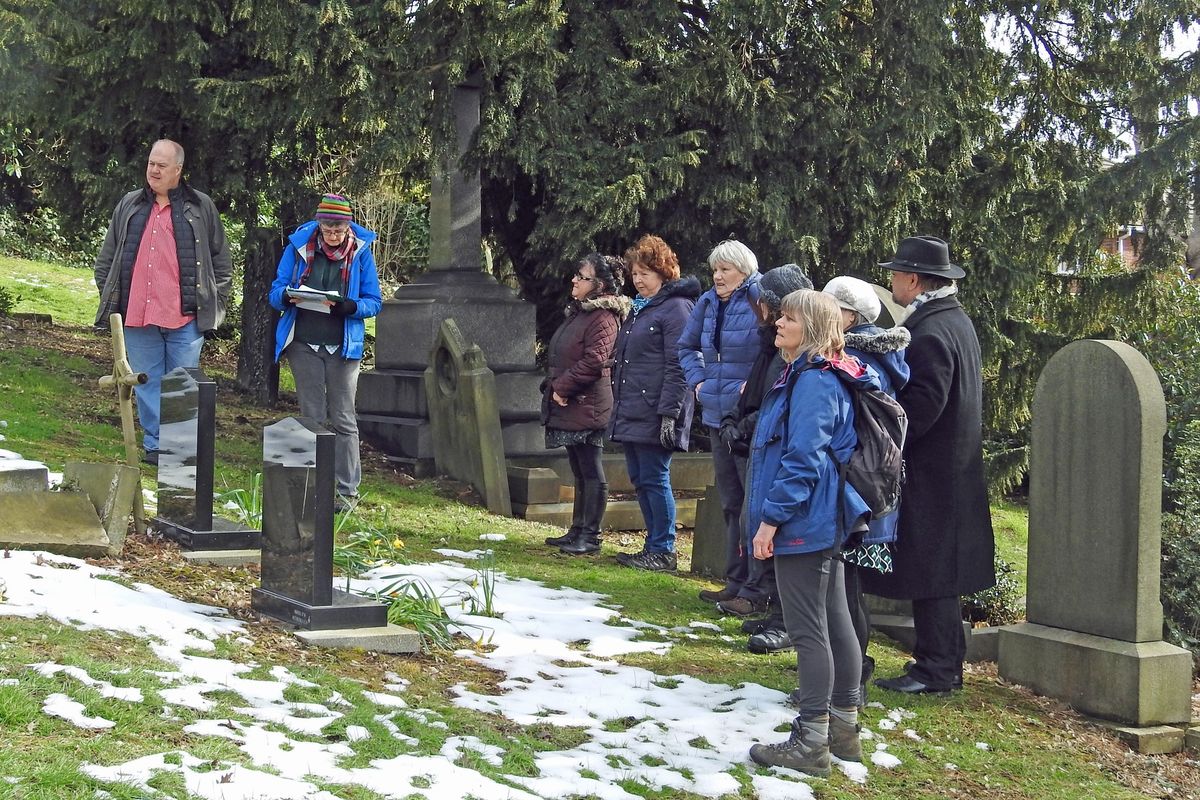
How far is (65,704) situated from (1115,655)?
4.27 meters

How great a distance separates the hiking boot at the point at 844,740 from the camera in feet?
15.6

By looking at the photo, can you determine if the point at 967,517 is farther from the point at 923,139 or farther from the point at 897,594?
the point at 923,139

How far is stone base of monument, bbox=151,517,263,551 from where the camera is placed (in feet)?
21.1

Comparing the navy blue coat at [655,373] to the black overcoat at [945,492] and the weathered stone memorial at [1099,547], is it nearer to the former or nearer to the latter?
the black overcoat at [945,492]

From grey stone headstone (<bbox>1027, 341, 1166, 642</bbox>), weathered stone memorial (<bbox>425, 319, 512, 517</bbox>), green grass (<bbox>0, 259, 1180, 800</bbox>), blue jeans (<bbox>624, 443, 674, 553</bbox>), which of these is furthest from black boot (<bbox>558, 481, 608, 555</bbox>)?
grey stone headstone (<bbox>1027, 341, 1166, 642</bbox>)

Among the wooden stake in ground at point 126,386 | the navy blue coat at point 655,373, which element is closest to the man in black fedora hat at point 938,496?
the navy blue coat at point 655,373

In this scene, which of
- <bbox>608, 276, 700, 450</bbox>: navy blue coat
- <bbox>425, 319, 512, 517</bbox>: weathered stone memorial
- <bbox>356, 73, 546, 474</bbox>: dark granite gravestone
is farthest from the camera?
<bbox>356, 73, 546, 474</bbox>: dark granite gravestone

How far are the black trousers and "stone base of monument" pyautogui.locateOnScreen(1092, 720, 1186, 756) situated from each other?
718 mm

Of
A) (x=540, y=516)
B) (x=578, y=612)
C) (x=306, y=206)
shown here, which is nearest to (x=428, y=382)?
(x=540, y=516)

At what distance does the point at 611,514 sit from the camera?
9.91 m

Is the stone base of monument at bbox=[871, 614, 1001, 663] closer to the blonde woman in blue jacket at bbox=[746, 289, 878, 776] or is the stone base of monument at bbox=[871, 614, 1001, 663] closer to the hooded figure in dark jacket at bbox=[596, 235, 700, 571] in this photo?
the hooded figure in dark jacket at bbox=[596, 235, 700, 571]

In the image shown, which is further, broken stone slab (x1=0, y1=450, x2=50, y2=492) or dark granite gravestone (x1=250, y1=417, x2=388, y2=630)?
broken stone slab (x1=0, y1=450, x2=50, y2=492)

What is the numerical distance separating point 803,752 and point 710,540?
338 cm

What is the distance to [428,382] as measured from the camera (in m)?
10.4
